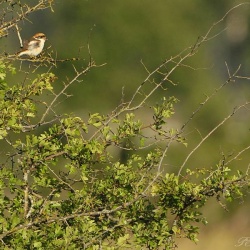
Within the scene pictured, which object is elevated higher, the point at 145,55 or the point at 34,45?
the point at 145,55

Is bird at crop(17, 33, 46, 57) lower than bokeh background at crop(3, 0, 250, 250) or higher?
lower

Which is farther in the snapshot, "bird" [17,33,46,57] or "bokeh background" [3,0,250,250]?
"bokeh background" [3,0,250,250]

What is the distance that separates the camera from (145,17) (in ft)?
106

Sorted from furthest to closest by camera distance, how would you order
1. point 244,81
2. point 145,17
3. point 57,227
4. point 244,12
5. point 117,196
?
point 244,12 < point 244,81 < point 145,17 < point 117,196 < point 57,227

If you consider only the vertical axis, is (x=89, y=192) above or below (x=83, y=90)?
below

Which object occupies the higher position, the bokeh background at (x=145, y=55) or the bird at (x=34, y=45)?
the bokeh background at (x=145, y=55)

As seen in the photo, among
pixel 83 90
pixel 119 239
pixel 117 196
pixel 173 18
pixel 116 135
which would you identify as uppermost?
pixel 173 18

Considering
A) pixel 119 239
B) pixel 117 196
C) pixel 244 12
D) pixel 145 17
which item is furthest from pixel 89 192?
pixel 244 12

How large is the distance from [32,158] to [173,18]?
27.2m

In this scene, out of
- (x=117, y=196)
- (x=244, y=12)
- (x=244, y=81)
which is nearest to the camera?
(x=117, y=196)

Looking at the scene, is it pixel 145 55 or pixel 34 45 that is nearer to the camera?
pixel 34 45

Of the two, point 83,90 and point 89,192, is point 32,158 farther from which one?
point 83,90

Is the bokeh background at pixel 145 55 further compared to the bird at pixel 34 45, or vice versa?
the bokeh background at pixel 145 55

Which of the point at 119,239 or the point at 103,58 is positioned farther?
the point at 103,58
